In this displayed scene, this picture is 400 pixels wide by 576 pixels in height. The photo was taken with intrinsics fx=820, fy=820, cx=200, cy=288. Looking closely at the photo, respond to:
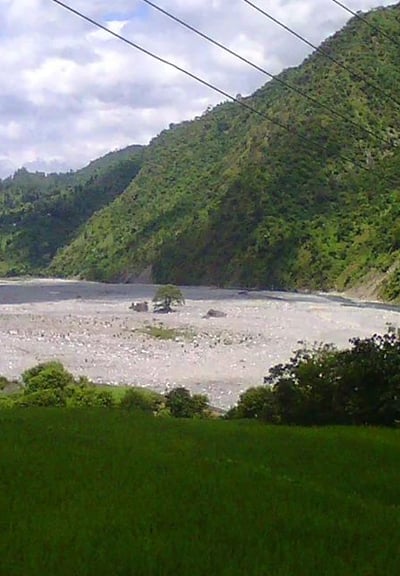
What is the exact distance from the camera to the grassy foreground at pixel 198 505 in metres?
4.92

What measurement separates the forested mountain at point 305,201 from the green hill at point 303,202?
0.56 ft

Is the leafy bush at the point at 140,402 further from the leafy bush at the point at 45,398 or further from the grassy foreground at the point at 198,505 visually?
the grassy foreground at the point at 198,505

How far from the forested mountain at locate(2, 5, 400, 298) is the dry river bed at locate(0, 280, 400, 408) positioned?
490 inches

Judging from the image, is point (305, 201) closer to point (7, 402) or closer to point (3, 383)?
point (3, 383)

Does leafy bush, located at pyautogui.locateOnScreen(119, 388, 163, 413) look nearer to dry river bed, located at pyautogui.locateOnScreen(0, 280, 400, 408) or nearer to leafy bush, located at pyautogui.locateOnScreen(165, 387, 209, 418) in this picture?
leafy bush, located at pyautogui.locateOnScreen(165, 387, 209, 418)

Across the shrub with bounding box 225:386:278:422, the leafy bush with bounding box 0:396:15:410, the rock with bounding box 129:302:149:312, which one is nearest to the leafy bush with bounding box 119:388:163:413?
the leafy bush with bounding box 0:396:15:410

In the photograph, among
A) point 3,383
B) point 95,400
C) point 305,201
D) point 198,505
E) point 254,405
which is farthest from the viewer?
point 305,201

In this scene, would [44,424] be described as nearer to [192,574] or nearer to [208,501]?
[208,501]

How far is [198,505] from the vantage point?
6.53m

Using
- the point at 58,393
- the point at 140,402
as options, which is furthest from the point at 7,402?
the point at 140,402

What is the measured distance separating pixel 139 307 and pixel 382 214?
33.1 m

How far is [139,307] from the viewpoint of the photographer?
6669 centimetres

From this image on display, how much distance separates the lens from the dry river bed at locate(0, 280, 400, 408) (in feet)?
123

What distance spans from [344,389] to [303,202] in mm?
84749
